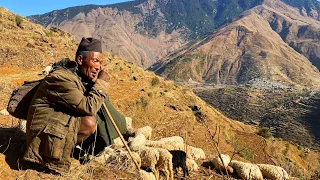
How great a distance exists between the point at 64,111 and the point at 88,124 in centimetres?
28

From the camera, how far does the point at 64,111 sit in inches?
129

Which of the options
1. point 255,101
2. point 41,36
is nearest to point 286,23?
point 255,101

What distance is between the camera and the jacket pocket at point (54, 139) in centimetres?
315

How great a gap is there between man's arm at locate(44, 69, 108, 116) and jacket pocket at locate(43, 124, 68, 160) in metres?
0.23

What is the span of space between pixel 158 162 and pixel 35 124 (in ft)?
7.60

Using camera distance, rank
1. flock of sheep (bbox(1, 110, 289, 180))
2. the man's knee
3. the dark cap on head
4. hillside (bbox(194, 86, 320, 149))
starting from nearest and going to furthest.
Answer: the man's knee
the dark cap on head
flock of sheep (bbox(1, 110, 289, 180))
hillside (bbox(194, 86, 320, 149))

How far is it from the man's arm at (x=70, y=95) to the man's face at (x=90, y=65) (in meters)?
0.34

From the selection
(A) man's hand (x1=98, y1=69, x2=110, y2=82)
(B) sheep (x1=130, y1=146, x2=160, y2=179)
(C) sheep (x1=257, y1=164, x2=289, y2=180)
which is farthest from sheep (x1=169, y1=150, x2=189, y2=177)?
(A) man's hand (x1=98, y1=69, x2=110, y2=82)

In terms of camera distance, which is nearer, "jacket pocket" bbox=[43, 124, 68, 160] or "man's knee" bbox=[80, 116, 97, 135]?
"jacket pocket" bbox=[43, 124, 68, 160]

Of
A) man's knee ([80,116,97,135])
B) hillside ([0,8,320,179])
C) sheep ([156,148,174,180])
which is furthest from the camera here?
hillside ([0,8,320,179])

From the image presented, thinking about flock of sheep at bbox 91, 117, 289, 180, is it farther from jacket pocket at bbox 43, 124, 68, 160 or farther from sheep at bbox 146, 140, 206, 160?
jacket pocket at bbox 43, 124, 68, 160

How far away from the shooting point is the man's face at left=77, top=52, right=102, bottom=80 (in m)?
3.49

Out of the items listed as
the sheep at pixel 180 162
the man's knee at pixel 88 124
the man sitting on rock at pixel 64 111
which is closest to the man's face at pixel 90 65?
the man sitting on rock at pixel 64 111

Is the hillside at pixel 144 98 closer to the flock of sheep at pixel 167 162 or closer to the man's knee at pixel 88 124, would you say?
the flock of sheep at pixel 167 162
